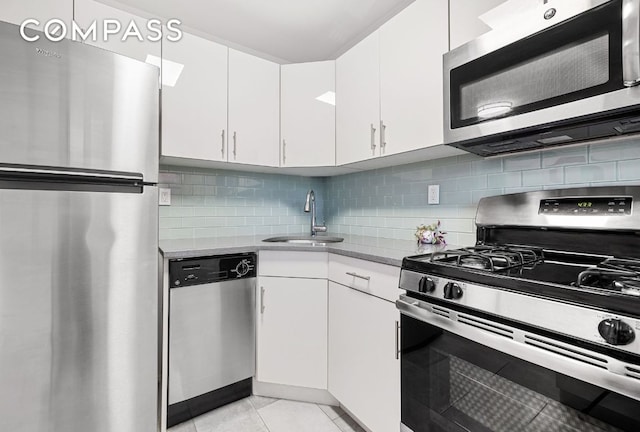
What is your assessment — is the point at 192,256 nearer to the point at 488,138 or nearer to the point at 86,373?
the point at 86,373

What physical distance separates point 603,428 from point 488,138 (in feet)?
3.23

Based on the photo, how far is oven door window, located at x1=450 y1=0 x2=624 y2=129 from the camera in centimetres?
91

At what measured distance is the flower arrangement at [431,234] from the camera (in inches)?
68.5

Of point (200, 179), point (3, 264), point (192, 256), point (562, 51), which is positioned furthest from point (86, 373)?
point (562, 51)

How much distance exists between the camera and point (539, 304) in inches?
29.8

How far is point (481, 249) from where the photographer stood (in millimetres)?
1298

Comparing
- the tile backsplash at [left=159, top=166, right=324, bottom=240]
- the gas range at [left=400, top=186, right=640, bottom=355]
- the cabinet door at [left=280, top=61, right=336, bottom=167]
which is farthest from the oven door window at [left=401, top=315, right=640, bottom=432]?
the tile backsplash at [left=159, top=166, right=324, bottom=240]

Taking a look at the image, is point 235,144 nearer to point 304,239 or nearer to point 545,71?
point 304,239

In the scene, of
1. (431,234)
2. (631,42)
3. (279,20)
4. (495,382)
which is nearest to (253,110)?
(279,20)

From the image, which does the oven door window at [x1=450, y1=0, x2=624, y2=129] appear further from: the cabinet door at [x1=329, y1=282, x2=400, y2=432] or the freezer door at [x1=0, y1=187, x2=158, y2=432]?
the freezer door at [x1=0, y1=187, x2=158, y2=432]

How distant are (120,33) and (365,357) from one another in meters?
2.05

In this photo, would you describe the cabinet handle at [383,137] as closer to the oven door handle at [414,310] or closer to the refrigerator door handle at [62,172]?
the oven door handle at [414,310]

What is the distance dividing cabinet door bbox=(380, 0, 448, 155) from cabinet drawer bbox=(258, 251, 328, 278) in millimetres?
720

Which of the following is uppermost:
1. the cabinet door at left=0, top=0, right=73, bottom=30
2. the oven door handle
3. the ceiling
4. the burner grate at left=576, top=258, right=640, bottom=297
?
the ceiling
